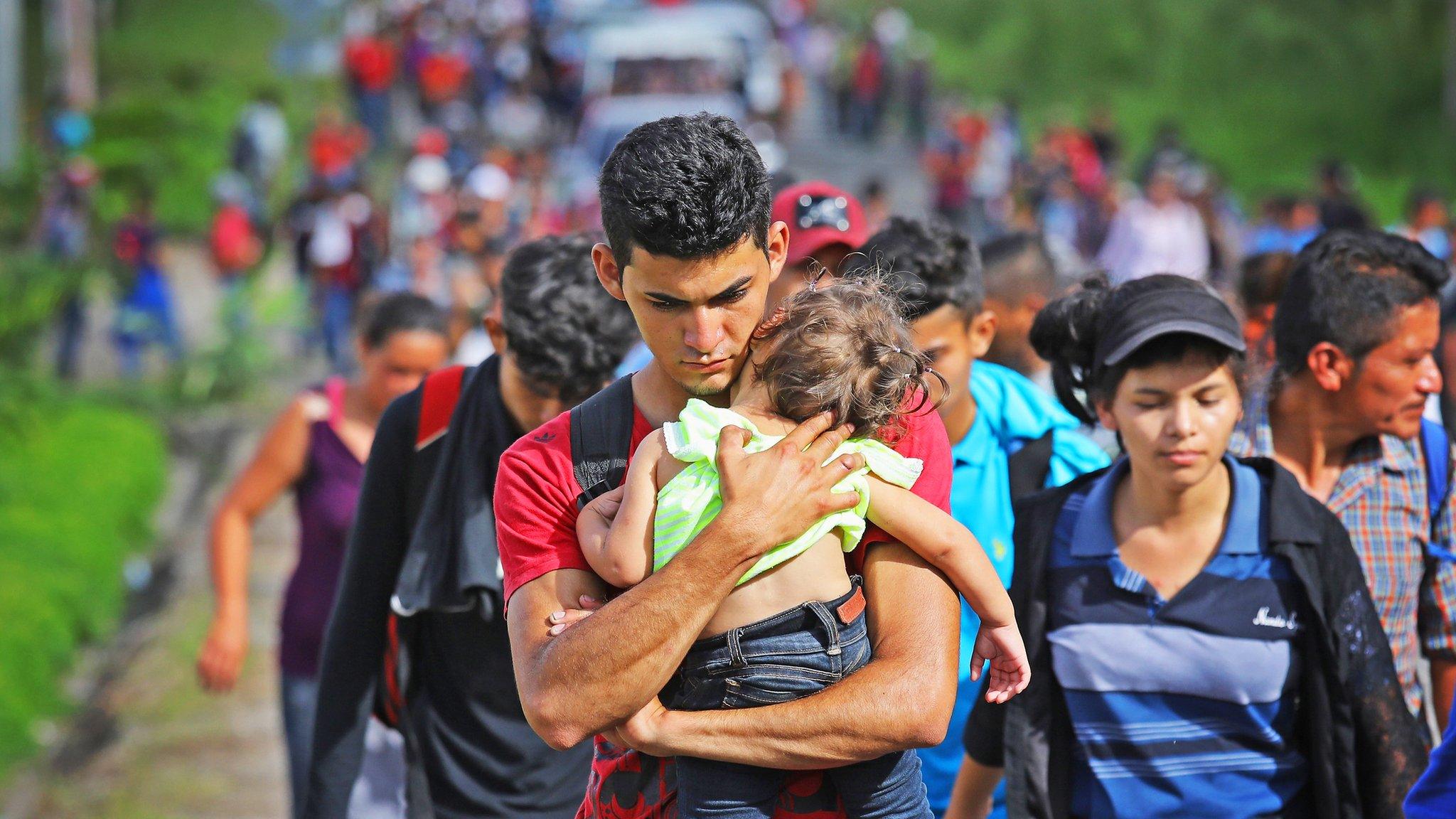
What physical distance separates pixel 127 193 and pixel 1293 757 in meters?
14.6

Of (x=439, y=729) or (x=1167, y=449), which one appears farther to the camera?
(x=439, y=729)

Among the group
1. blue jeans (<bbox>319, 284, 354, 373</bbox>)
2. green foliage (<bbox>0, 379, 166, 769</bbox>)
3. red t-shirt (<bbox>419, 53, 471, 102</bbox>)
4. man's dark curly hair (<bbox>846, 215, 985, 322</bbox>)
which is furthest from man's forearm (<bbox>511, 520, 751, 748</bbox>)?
red t-shirt (<bbox>419, 53, 471, 102</bbox>)

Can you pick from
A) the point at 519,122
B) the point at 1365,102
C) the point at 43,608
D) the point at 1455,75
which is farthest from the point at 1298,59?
the point at 43,608

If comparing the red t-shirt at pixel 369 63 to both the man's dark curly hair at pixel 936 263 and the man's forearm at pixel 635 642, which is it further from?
the man's forearm at pixel 635 642

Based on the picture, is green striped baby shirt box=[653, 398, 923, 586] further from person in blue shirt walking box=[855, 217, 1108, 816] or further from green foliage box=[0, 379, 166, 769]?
green foliage box=[0, 379, 166, 769]

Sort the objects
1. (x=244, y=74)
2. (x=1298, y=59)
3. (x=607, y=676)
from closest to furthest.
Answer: (x=607, y=676)
(x=1298, y=59)
(x=244, y=74)

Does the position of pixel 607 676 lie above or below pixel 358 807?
above

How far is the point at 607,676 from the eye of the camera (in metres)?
2.22

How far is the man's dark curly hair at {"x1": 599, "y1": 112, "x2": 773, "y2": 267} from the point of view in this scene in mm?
2295

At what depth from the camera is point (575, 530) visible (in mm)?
2424

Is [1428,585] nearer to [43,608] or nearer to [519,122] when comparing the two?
[43,608]

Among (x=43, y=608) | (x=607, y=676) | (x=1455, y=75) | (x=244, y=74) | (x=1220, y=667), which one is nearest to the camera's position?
(x=607, y=676)

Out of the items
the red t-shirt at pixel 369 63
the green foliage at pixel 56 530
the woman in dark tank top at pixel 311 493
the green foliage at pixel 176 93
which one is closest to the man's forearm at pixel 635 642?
the woman in dark tank top at pixel 311 493

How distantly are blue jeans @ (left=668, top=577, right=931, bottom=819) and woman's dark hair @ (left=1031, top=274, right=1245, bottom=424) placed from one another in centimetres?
99
